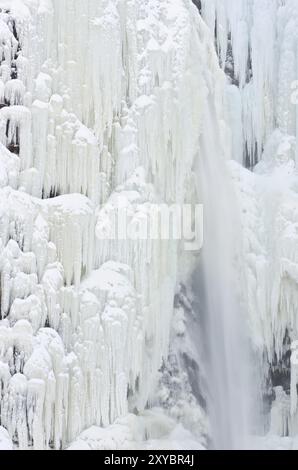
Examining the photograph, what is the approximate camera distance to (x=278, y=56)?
10273 millimetres

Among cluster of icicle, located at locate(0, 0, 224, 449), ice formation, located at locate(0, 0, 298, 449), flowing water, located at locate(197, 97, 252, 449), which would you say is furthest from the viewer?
flowing water, located at locate(197, 97, 252, 449)

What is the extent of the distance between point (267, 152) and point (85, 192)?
250 cm

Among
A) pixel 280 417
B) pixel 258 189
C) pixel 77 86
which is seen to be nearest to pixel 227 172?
pixel 258 189

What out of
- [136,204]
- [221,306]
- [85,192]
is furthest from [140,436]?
[85,192]

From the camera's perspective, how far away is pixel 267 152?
32.9 ft

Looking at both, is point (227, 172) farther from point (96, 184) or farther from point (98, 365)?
point (98, 365)

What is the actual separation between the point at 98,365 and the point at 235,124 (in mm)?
3439

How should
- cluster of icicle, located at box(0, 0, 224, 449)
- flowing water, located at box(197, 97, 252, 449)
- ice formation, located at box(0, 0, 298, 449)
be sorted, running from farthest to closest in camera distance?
flowing water, located at box(197, 97, 252, 449) → ice formation, located at box(0, 0, 298, 449) → cluster of icicle, located at box(0, 0, 224, 449)

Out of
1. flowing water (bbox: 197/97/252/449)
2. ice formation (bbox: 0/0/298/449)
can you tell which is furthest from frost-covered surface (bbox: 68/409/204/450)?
flowing water (bbox: 197/97/252/449)

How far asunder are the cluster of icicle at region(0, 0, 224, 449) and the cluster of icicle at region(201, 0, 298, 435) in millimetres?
866

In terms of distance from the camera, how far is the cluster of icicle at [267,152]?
9383 mm

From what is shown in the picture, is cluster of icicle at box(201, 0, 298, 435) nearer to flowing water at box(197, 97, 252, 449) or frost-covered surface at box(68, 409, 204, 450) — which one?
flowing water at box(197, 97, 252, 449)

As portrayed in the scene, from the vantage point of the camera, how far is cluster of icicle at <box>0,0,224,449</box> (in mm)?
7887

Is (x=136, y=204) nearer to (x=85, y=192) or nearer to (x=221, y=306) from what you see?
(x=85, y=192)
